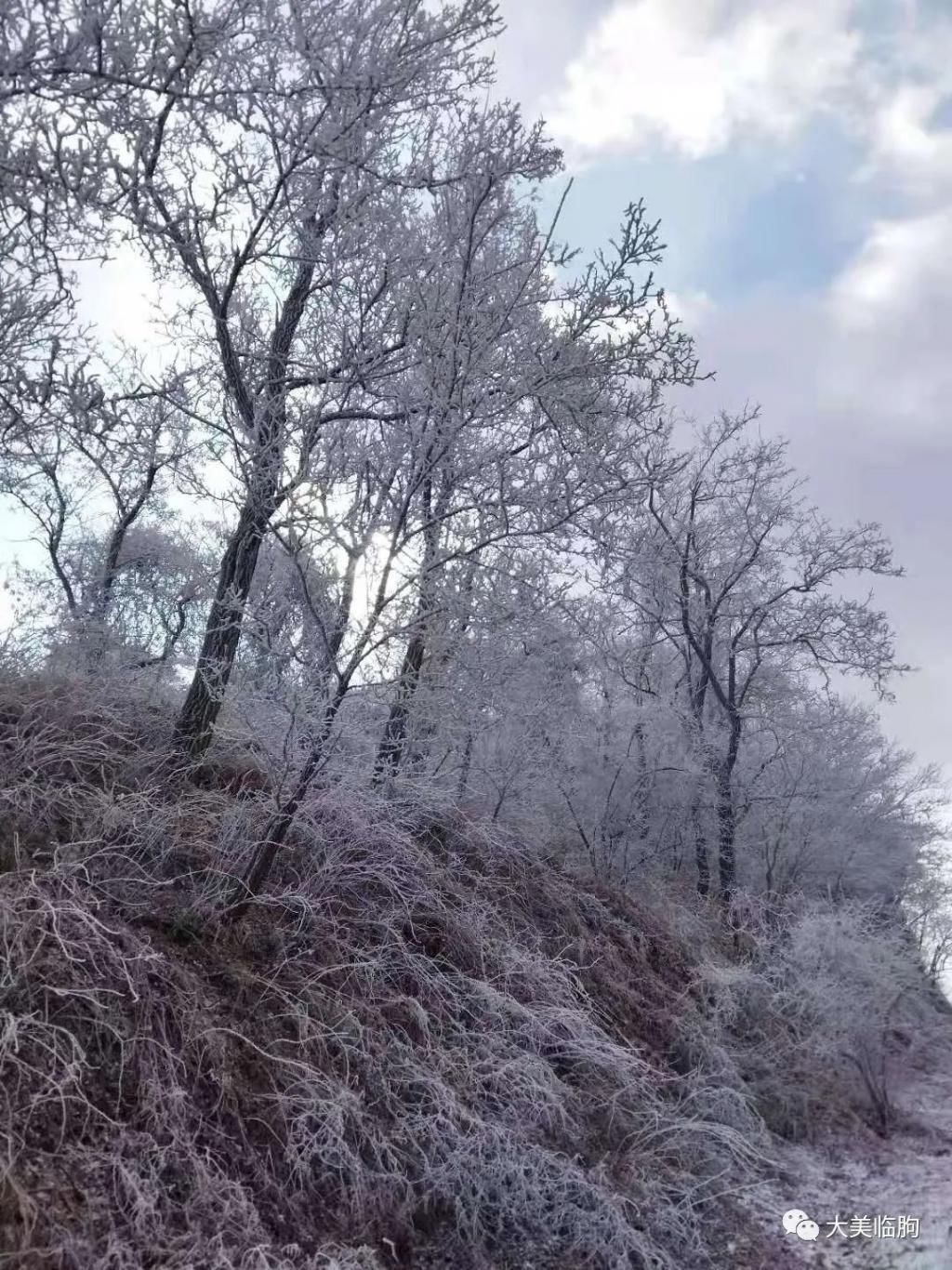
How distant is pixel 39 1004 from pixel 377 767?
324 centimetres

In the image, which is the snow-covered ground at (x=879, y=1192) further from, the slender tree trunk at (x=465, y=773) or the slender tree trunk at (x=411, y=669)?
the slender tree trunk at (x=465, y=773)

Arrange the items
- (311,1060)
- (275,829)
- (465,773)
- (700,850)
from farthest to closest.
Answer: (700,850) < (465,773) < (275,829) < (311,1060)

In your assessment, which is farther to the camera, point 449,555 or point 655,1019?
point 655,1019

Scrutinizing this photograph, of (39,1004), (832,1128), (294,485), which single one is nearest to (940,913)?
(832,1128)

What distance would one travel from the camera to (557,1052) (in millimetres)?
5949

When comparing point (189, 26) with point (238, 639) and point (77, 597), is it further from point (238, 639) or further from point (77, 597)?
point (77, 597)

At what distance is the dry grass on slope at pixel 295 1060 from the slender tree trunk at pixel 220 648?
223 mm

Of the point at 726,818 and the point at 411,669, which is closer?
the point at 411,669

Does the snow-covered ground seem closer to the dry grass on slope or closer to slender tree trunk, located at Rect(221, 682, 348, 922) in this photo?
the dry grass on slope

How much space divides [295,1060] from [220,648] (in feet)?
10.5

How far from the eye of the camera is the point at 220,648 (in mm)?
6984

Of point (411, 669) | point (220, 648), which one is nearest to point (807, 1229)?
point (411, 669)

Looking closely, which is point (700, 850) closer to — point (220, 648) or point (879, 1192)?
point (879, 1192)

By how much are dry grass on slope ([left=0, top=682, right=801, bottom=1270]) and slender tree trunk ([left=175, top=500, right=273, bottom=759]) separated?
0.22 meters
